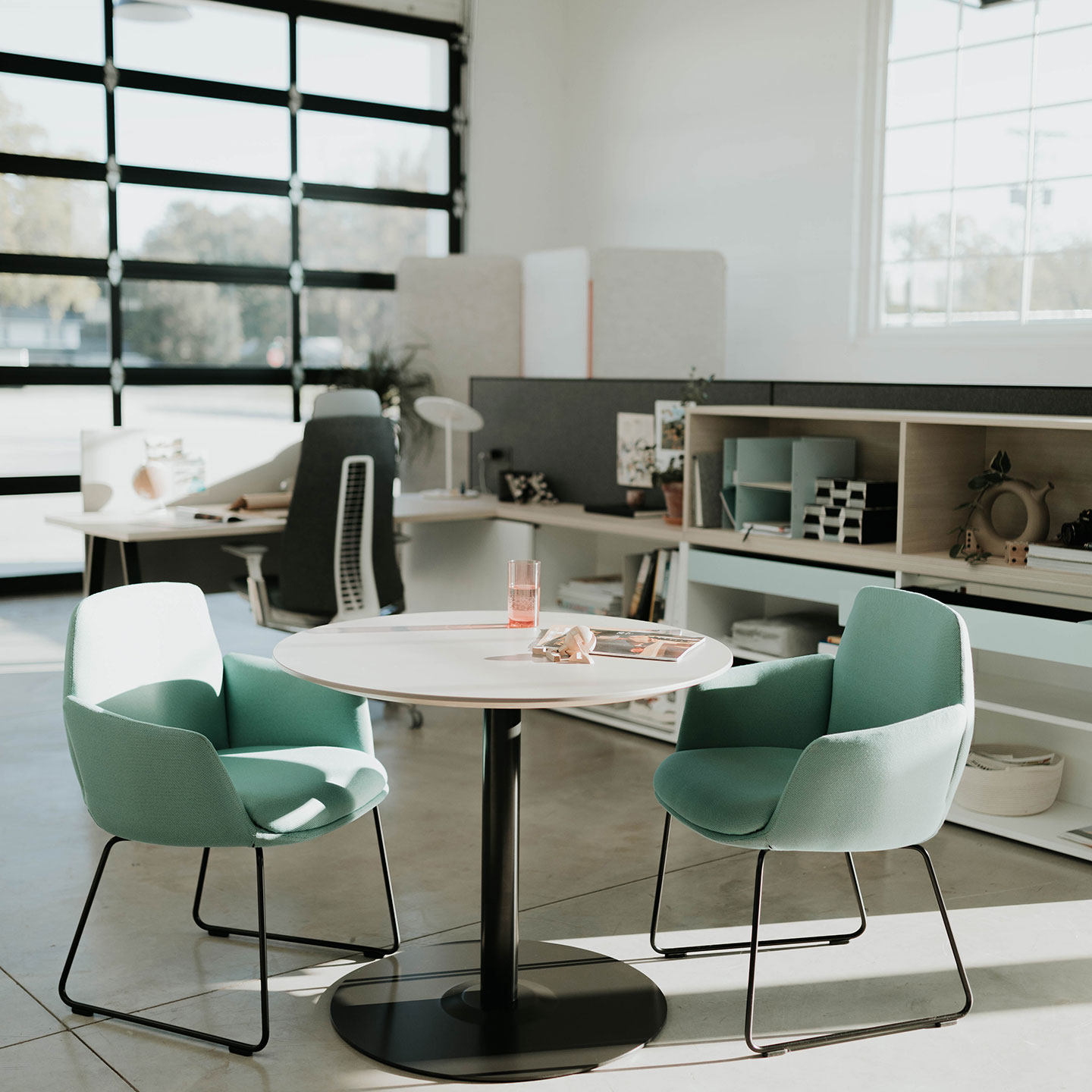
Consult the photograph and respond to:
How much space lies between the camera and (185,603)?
2842mm

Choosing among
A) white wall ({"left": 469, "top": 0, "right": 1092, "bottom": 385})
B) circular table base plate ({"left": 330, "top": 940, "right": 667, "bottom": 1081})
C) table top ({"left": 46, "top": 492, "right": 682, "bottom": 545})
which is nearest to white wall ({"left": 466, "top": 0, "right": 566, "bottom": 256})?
white wall ({"left": 469, "top": 0, "right": 1092, "bottom": 385})

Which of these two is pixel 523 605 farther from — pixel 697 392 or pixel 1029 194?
pixel 1029 194

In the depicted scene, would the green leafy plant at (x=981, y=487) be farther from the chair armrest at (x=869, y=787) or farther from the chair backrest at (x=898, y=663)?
the chair armrest at (x=869, y=787)

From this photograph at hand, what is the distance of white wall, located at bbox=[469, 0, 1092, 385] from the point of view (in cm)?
766

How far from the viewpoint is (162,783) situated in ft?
7.66

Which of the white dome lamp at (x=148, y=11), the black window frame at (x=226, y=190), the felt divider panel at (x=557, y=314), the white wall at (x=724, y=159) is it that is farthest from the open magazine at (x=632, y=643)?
the white dome lamp at (x=148, y=11)

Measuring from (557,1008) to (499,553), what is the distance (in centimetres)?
283

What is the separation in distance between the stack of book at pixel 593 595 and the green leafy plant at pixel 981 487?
1462 millimetres

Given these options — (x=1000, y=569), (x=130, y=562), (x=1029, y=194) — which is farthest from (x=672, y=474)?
(x=1029, y=194)

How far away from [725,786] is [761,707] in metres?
0.38

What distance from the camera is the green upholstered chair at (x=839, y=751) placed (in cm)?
235

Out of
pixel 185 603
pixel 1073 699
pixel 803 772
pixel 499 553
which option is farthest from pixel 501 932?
pixel 499 553

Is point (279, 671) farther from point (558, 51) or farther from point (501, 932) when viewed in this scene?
point (558, 51)

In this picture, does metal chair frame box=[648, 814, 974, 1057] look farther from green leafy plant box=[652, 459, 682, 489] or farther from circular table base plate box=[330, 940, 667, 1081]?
green leafy plant box=[652, 459, 682, 489]
